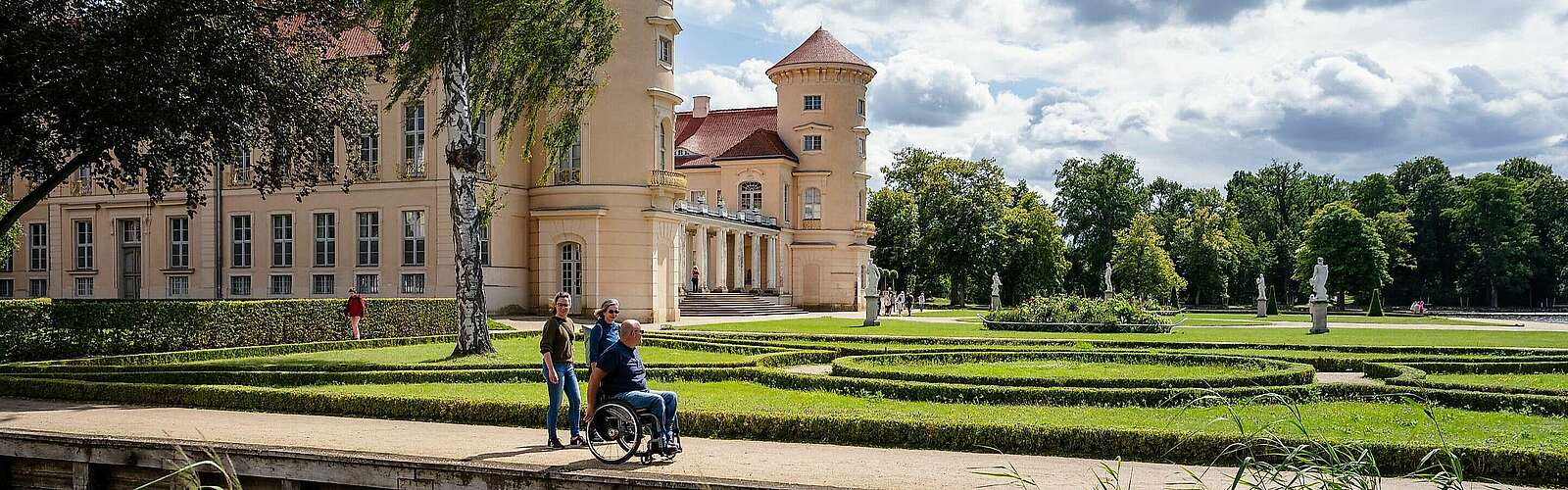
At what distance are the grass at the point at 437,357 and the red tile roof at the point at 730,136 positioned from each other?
114ft

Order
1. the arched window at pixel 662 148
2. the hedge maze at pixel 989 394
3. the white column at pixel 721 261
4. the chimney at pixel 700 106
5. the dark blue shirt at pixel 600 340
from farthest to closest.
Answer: the chimney at pixel 700 106 < the white column at pixel 721 261 < the arched window at pixel 662 148 < the hedge maze at pixel 989 394 < the dark blue shirt at pixel 600 340

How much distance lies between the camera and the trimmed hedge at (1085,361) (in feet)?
52.4

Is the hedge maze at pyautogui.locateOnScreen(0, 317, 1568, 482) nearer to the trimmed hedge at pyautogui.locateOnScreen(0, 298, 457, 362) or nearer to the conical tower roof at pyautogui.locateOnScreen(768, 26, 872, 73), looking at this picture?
the trimmed hedge at pyautogui.locateOnScreen(0, 298, 457, 362)

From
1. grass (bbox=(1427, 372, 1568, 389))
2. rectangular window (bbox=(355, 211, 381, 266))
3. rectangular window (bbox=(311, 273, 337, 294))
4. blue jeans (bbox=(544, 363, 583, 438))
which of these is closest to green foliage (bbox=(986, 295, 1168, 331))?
→ grass (bbox=(1427, 372, 1568, 389))

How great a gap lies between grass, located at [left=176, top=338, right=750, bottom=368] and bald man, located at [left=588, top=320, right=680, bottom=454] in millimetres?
8919

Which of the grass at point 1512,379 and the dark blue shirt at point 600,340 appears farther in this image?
the grass at point 1512,379

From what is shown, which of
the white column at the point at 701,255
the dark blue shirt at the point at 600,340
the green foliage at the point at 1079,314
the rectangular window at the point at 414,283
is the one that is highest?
the white column at the point at 701,255

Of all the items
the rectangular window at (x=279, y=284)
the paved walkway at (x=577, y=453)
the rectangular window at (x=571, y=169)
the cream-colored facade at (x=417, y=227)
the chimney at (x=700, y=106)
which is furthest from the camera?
the chimney at (x=700, y=106)

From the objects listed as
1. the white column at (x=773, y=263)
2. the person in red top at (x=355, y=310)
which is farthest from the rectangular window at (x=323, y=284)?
the white column at (x=773, y=263)

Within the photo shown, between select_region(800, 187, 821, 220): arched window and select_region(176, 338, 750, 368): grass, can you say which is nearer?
select_region(176, 338, 750, 368): grass

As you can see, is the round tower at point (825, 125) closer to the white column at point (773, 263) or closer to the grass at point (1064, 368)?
the white column at point (773, 263)

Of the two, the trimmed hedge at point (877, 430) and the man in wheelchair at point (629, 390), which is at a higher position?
the man in wheelchair at point (629, 390)

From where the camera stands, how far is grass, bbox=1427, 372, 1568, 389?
56.3ft

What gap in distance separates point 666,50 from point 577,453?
3230cm
